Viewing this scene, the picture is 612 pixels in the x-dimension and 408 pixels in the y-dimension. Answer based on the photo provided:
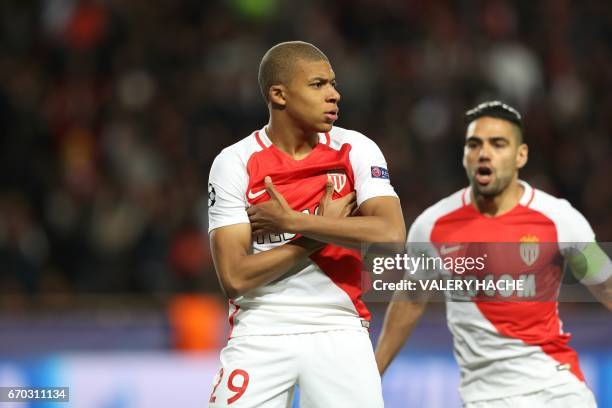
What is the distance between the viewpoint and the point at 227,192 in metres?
4.68

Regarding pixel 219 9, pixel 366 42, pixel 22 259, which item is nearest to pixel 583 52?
pixel 366 42

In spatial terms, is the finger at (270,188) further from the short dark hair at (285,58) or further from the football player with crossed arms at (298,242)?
the short dark hair at (285,58)

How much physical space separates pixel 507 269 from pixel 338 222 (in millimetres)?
1246

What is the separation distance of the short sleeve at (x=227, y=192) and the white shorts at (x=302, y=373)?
51 cm

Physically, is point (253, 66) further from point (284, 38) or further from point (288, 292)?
point (288, 292)

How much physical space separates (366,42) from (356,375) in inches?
309

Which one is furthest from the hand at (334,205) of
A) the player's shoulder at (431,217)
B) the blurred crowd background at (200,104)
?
the blurred crowd background at (200,104)

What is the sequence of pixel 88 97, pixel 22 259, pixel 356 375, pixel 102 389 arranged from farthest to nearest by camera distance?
pixel 88 97 → pixel 22 259 → pixel 102 389 → pixel 356 375

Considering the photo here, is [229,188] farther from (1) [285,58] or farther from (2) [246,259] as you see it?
(1) [285,58]

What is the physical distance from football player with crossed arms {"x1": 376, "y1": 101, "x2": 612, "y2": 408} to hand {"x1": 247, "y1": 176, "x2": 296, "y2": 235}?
3.61ft

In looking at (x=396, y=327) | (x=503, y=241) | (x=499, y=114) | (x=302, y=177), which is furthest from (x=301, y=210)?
(x=499, y=114)

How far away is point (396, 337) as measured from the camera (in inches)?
214

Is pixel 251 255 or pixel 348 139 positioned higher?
pixel 348 139

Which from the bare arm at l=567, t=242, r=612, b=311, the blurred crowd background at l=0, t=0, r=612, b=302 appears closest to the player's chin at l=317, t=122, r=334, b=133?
the bare arm at l=567, t=242, r=612, b=311
